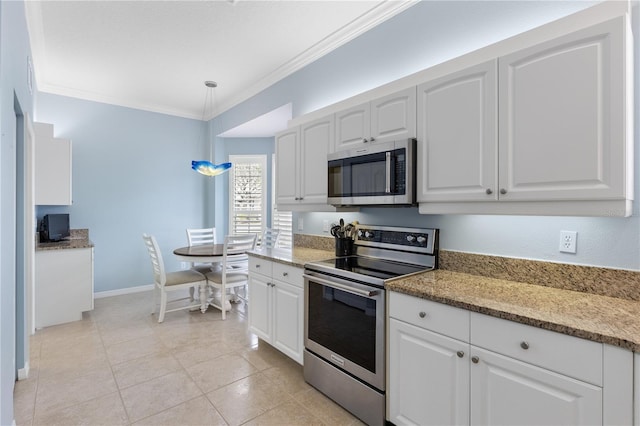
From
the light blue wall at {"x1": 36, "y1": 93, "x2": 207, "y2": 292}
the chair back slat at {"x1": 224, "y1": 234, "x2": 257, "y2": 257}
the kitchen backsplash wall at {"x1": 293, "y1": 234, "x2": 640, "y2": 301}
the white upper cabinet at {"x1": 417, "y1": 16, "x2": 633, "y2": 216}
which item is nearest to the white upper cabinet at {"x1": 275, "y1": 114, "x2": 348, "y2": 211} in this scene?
the chair back slat at {"x1": 224, "y1": 234, "x2": 257, "y2": 257}

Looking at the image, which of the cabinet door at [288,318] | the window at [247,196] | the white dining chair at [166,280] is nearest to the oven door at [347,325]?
the cabinet door at [288,318]

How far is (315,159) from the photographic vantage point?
9.01 feet

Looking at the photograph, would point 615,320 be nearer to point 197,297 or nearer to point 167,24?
point 167,24

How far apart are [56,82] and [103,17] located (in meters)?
2.02

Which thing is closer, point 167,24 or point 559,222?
point 559,222

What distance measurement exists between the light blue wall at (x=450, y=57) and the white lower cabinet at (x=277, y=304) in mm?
714

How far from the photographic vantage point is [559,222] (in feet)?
5.46

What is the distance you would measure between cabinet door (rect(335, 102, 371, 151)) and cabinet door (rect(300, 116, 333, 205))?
10 cm

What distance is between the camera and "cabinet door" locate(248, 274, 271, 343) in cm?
275

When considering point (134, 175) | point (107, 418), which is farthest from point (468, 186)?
point (134, 175)

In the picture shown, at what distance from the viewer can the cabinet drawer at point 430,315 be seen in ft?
4.84

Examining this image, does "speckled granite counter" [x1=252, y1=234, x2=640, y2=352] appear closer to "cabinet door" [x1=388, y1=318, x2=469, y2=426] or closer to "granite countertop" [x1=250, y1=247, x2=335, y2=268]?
"cabinet door" [x1=388, y1=318, x2=469, y2=426]

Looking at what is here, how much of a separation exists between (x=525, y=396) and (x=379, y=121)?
169 cm

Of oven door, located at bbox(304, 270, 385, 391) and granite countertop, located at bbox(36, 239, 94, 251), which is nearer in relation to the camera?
oven door, located at bbox(304, 270, 385, 391)
